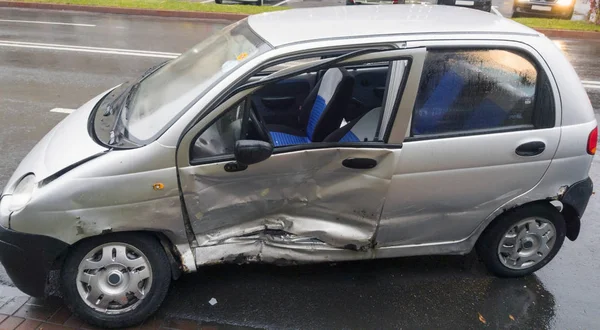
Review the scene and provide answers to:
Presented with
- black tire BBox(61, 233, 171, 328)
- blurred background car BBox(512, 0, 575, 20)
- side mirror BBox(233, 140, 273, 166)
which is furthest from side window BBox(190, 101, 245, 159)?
blurred background car BBox(512, 0, 575, 20)

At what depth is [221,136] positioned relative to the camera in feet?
10.8

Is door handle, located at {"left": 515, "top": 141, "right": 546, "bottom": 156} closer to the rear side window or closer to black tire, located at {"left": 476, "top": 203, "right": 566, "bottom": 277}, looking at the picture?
the rear side window

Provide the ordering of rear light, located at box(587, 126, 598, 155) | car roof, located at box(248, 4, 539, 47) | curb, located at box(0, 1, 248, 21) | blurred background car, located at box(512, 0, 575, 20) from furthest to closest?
blurred background car, located at box(512, 0, 575, 20) → curb, located at box(0, 1, 248, 21) → rear light, located at box(587, 126, 598, 155) → car roof, located at box(248, 4, 539, 47)

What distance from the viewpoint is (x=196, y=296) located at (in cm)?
361

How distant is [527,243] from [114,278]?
2.75 metres

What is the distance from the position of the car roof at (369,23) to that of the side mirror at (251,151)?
632mm

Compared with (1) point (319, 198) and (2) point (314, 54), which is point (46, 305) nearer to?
(1) point (319, 198)

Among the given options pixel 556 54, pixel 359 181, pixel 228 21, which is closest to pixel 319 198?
pixel 359 181

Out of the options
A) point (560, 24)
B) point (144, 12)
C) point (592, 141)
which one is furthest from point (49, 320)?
point (560, 24)

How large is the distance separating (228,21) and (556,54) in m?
12.7

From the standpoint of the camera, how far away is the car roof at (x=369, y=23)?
3.40 m

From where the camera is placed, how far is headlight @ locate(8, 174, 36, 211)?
121 inches

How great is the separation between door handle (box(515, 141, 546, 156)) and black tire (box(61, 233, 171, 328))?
2.33 metres

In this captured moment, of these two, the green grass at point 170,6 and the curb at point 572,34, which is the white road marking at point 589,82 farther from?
the green grass at point 170,6
